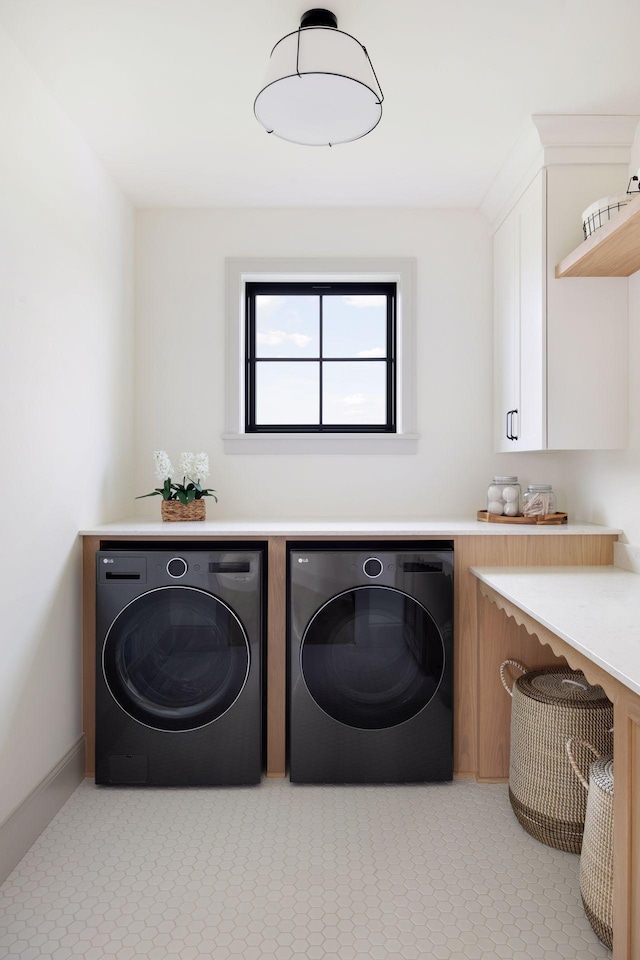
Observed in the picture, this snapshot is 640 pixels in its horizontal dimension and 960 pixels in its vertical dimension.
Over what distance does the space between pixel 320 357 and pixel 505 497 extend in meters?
1.17

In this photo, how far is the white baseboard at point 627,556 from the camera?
2.16 m

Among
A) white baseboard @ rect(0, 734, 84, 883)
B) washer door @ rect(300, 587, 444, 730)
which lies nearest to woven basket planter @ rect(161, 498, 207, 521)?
washer door @ rect(300, 587, 444, 730)

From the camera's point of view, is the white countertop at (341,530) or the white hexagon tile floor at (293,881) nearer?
the white hexagon tile floor at (293,881)

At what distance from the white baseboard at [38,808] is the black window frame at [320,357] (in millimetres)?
1640

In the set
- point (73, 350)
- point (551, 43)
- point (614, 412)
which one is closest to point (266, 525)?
point (73, 350)

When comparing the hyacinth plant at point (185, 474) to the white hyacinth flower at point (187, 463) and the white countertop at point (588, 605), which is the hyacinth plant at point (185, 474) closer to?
the white hyacinth flower at point (187, 463)

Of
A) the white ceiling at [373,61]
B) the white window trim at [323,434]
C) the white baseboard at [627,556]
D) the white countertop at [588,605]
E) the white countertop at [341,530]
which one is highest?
the white ceiling at [373,61]

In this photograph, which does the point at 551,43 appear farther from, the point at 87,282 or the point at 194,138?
the point at 87,282

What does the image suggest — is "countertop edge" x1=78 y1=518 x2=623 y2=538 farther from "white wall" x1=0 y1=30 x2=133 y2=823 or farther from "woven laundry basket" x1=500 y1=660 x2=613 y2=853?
"woven laundry basket" x1=500 y1=660 x2=613 y2=853

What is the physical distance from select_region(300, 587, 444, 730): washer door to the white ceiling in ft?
5.68

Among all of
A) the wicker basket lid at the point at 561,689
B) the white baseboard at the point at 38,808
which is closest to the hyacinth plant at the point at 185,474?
the white baseboard at the point at 38,808

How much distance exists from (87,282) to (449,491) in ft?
6.08

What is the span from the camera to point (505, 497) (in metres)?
2.61

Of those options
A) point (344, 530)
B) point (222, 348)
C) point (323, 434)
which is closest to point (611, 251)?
point (344, 530)
